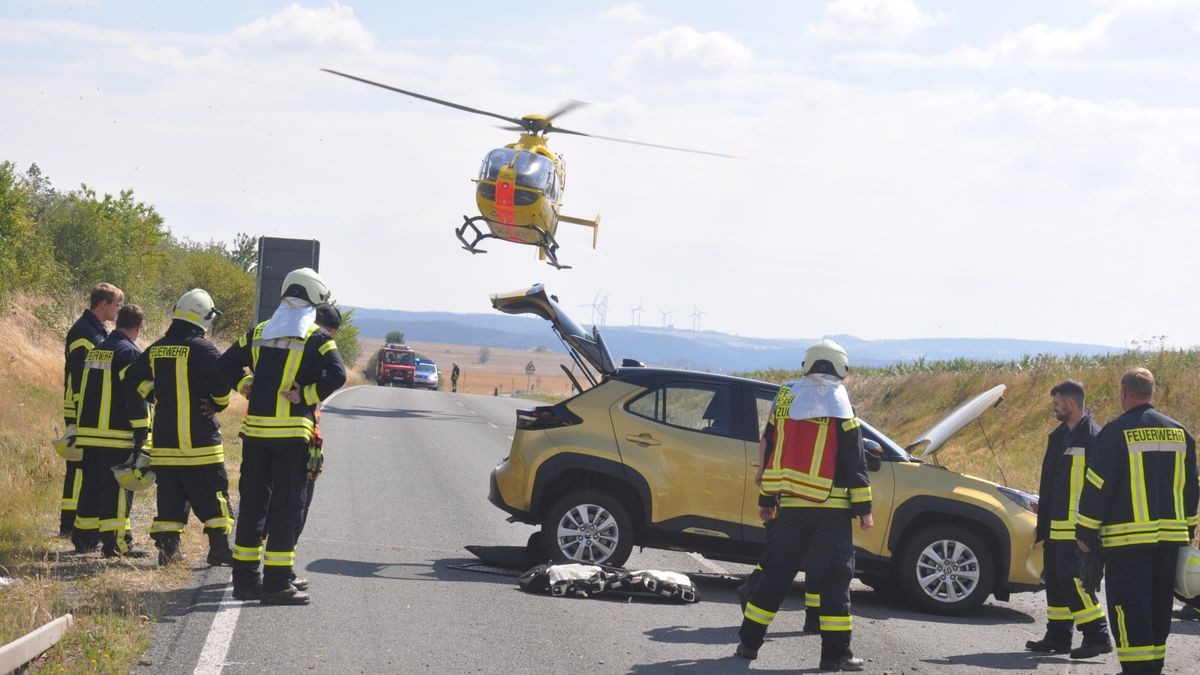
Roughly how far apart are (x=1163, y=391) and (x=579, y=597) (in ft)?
64.8

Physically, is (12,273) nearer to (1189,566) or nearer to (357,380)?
(1189,566)

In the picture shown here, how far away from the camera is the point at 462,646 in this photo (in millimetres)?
7488

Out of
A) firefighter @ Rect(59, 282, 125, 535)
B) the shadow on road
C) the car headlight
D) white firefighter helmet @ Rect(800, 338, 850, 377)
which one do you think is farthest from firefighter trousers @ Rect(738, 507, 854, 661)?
the shadow on road

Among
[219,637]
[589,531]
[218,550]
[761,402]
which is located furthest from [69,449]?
[761,402]

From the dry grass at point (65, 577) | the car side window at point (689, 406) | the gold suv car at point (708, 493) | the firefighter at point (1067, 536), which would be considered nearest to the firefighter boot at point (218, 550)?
the dry grass at point (65, 577)

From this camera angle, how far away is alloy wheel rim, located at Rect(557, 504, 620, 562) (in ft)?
33.2

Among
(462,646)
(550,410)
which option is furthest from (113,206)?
(462,646)

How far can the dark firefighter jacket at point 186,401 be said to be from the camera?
8.95 m

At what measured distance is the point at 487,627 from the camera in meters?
8.04

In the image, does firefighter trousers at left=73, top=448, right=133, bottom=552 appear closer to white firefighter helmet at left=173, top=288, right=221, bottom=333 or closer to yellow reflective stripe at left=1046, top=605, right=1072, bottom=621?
white firefighter helmet at left=173, top=288, right=221, bottom=333

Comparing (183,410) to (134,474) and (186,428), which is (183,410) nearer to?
(186,428)

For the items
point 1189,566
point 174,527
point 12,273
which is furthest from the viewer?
point 12,273

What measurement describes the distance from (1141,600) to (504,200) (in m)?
26.1

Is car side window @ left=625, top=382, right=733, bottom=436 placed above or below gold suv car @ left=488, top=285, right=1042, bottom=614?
above
